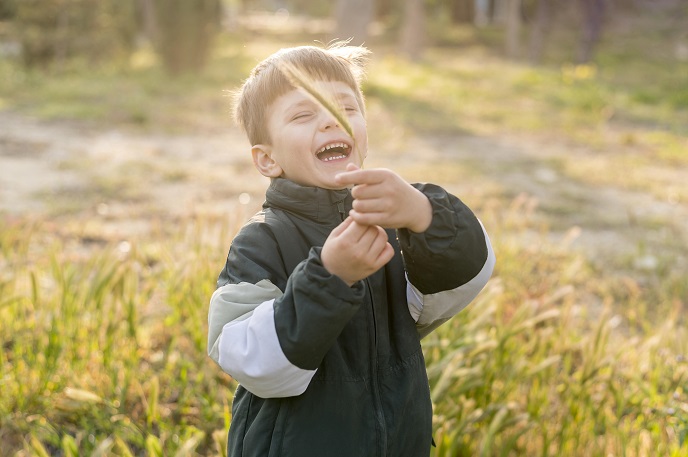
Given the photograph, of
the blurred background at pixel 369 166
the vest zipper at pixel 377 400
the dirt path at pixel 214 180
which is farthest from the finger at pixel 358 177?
the dirt path at pixel 214 180

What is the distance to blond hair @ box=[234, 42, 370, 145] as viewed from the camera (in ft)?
4.74

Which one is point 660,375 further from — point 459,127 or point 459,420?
point 459,127

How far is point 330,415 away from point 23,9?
12923 millimetres

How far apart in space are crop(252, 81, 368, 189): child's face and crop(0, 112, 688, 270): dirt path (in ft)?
9.39

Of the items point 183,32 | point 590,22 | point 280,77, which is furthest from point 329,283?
point 590,22

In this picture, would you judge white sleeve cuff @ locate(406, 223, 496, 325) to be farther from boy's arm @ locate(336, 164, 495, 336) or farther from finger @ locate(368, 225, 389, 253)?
finger @ locate(368, 225, 389, 253)

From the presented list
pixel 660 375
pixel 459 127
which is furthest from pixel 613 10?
pixel 660 375

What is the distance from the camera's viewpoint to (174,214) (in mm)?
5465

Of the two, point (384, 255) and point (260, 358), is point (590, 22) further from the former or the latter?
point (260, 358)

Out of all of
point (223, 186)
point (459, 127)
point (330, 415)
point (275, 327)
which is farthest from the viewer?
point (459, 127)

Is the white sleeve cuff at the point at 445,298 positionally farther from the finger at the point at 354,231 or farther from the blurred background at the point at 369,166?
the blurred background at the point at 369,166

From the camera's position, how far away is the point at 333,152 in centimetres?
143

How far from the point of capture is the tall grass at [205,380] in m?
2.27

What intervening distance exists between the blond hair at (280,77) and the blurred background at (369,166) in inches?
32.3
